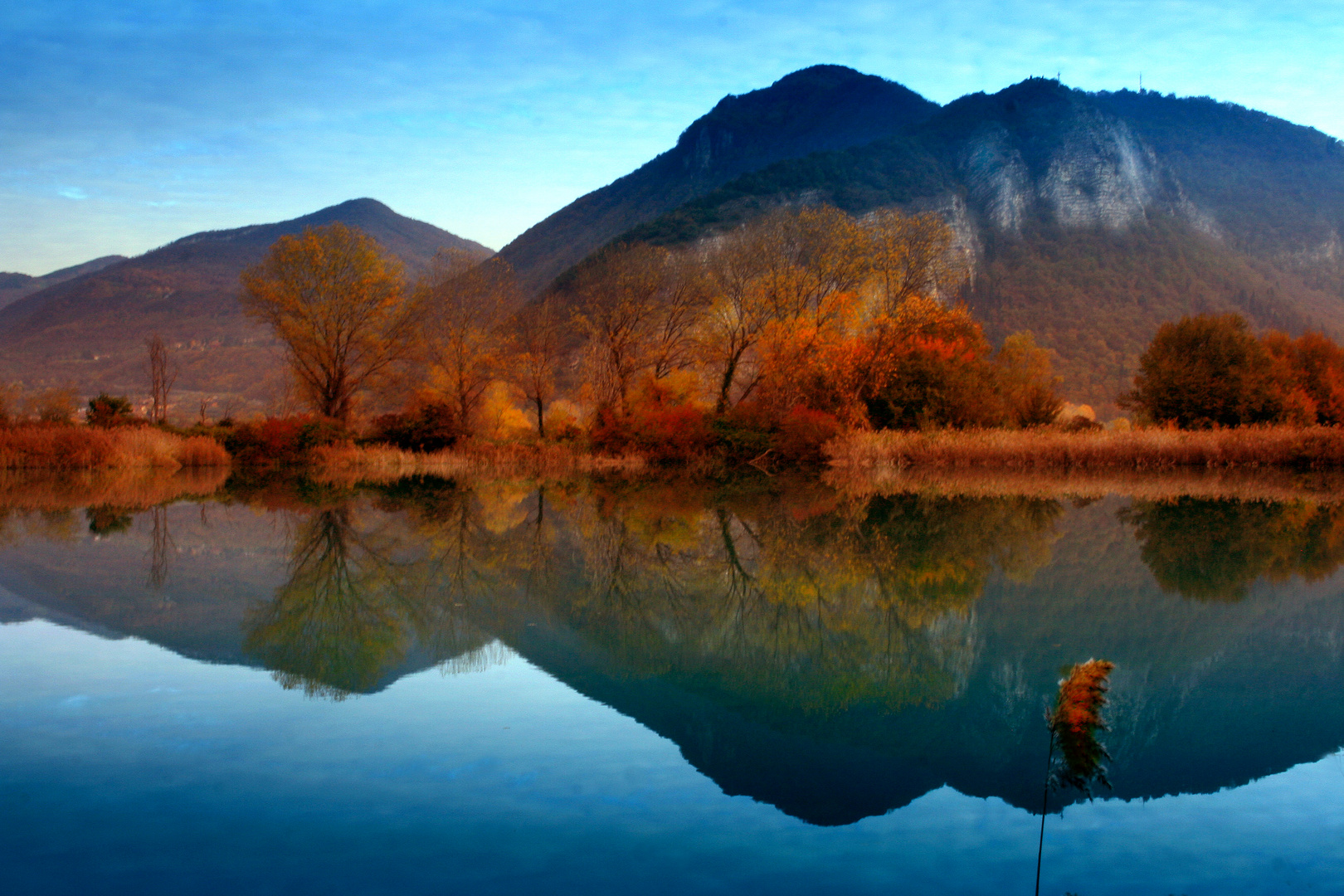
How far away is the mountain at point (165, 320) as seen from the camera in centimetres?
8831

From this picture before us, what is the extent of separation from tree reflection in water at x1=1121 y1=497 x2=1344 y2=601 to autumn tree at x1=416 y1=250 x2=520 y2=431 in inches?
904

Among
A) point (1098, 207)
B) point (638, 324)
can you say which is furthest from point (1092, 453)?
point (1098, 207)

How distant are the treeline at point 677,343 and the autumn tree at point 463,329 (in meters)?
0.07

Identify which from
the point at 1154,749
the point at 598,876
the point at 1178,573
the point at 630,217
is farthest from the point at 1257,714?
the point at 630,217

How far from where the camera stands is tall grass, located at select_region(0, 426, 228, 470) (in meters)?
22.4

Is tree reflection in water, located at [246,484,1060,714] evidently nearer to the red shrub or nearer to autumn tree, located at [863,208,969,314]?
the red shrub

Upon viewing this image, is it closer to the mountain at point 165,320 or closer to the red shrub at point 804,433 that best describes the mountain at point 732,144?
the mountain at point 165,320

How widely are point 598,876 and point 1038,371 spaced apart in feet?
197

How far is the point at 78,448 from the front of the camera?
893 inches

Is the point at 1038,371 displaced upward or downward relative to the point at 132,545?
upward

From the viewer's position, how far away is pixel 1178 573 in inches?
336

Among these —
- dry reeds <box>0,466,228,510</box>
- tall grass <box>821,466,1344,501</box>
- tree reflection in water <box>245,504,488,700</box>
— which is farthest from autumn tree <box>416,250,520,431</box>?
tree reflection in water <box>245,504,488,700</box>

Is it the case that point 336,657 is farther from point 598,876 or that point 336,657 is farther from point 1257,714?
point 1257,714

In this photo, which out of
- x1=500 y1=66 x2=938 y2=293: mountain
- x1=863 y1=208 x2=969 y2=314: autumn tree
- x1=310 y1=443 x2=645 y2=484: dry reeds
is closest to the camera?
x1=310 y1=443 x2=645 y2=484: dry reeds
